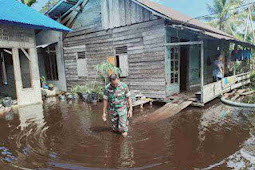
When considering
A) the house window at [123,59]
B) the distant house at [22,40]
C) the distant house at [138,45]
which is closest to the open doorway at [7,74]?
the distant house at [22,40]

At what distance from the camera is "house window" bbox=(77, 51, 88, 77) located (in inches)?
448

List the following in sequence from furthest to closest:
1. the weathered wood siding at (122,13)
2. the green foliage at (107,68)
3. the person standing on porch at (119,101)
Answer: the green foliage at (107,68) < the weathered wood siding at (122,13) < the person standing on porch at (119,101)

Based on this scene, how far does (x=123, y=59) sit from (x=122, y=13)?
7.58 feet

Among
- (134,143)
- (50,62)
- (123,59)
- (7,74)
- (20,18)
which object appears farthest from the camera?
(50,62)

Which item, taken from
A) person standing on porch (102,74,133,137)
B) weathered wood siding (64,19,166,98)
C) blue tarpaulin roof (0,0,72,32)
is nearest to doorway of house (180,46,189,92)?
weathered wood siding (64,19,166,98)

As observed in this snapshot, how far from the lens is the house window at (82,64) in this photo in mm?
11367

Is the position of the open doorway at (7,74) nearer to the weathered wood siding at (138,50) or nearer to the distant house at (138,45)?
the distant house at (138,45)

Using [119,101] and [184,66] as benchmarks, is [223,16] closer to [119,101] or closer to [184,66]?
[184,66]

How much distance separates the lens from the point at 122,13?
9203 millimetres

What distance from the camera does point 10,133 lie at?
539cm

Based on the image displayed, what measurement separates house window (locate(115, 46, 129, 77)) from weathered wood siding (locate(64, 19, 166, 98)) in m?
0.21

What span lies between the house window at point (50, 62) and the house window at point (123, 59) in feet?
18.1

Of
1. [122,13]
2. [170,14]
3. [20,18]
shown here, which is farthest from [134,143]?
[170,14]

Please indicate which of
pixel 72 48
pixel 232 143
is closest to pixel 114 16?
pixel 72 48
